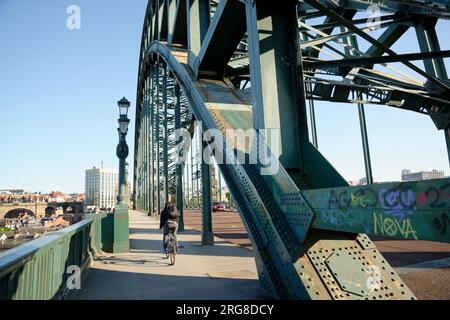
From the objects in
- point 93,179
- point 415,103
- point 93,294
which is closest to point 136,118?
point 415,103

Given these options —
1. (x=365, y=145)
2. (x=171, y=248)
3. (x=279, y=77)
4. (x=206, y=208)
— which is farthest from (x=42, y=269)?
(x=365, y=145)

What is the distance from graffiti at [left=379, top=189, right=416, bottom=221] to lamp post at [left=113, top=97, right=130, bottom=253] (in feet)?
27.8

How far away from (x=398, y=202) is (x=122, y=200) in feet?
32.3

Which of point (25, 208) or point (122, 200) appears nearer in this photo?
point (122, 200)

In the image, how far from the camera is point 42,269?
3.39 metres

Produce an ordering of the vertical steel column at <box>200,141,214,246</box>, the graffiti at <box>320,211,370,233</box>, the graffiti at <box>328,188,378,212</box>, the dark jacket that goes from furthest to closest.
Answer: the vertical steel column at <box>200,141,214,246</box> < the dark jacket < the graffiti at <box>320,211,370,233</box> < the graffiti at <box>328,188,378,212</box>

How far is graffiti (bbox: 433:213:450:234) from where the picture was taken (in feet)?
6.94

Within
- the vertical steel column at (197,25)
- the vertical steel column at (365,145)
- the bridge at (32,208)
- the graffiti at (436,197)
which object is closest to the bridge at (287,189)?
the graffiti at (436,197)

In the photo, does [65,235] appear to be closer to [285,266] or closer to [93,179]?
[285,266]

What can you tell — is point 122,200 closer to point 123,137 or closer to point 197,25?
point 123,137

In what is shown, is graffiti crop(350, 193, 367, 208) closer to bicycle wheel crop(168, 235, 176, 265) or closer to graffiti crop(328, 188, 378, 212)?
graffiti crop(328, 188, 378, 212)

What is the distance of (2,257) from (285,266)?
3.14m

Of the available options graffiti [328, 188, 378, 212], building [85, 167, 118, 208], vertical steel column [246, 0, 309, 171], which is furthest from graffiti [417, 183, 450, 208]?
building [85, 167, 118, 208]
